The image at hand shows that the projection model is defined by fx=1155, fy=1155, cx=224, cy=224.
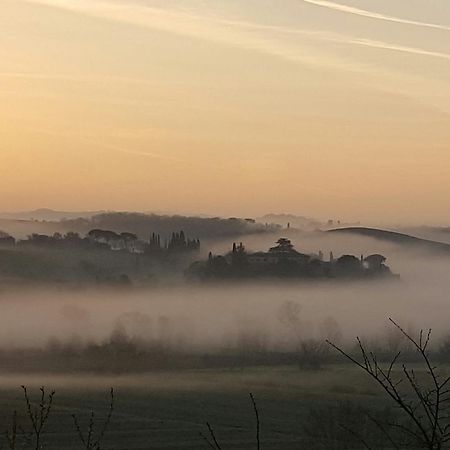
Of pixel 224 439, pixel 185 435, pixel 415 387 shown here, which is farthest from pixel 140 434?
pixel 415 387

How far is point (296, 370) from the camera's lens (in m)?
85.6

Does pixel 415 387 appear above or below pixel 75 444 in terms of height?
above

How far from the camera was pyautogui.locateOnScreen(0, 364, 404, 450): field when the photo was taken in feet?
179

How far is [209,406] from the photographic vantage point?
247 feet

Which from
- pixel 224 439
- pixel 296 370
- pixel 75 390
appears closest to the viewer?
pixel 224 439

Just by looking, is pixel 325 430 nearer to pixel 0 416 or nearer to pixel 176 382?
pixel 0 416

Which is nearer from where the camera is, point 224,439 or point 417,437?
point 417,437

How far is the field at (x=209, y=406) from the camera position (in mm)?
54531

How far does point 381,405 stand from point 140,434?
18711 millimetres

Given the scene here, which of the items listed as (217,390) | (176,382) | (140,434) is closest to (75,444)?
(140,434)

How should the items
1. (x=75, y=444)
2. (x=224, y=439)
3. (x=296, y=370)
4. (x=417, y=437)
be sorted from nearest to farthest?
(x=417, y=437) → (x=75, y=444) → (x=224, y=439) → (x=296, y=370)

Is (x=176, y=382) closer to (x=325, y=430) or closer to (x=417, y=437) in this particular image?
(x=325, y=430)

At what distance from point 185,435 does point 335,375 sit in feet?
45.3

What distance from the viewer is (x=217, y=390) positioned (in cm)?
8131
